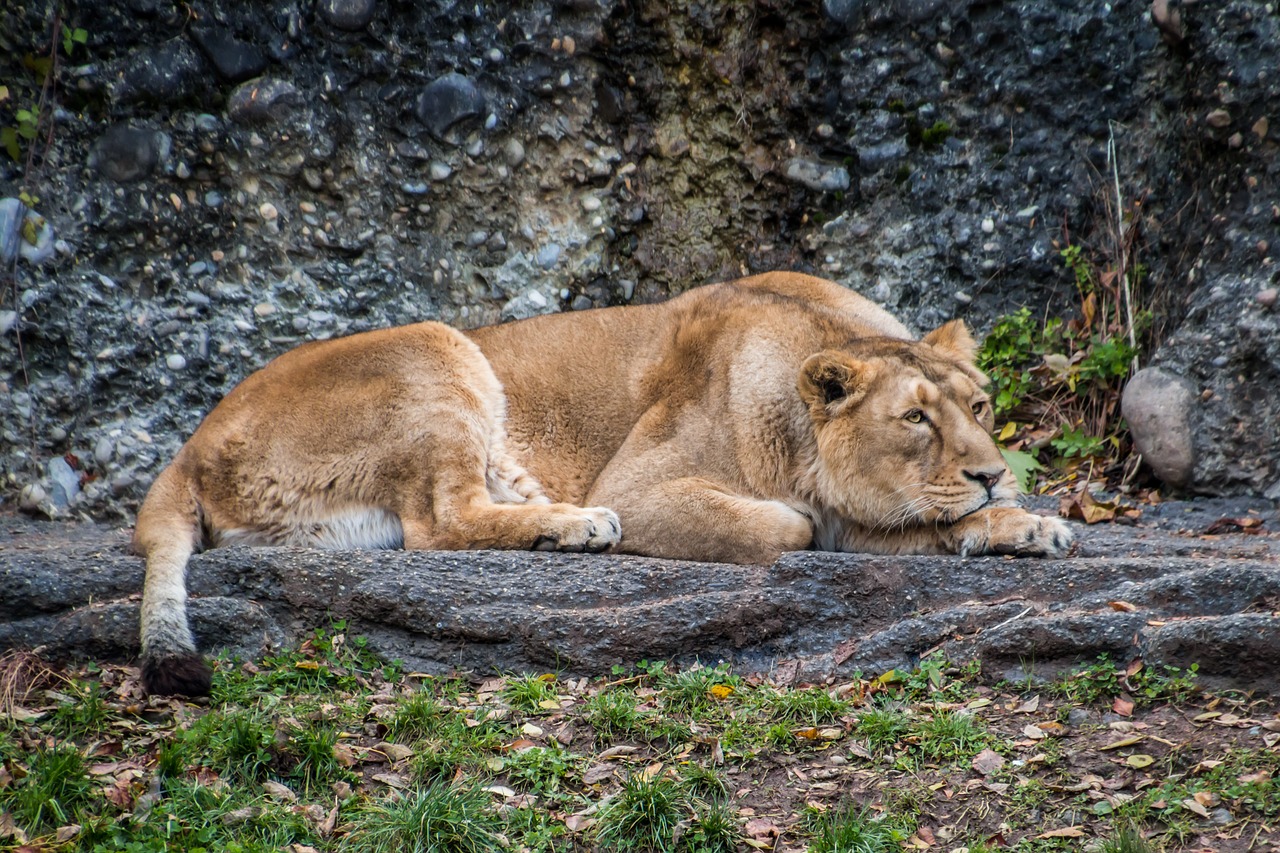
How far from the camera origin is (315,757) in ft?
14.3

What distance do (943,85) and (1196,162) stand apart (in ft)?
5.45

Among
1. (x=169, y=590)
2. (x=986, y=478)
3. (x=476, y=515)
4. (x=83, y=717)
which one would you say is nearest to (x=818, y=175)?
(x=986, y=478)

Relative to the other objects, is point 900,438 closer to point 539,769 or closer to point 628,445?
point 628,445

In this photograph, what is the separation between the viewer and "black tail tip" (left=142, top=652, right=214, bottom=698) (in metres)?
4.51

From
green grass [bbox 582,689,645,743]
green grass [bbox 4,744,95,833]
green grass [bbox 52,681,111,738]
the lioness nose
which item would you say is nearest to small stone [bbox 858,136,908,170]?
the lioness nose

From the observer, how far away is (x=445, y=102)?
791 centimetres

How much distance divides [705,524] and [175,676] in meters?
2.39

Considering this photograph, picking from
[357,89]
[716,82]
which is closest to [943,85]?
[716,82]

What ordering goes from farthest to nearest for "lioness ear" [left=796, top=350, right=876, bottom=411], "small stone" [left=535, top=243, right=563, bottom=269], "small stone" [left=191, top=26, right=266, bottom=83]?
"small stone" [left=535, top=243, right=563, bottom=269]
"small stone" [left=191, top=26, right=266, bottom=83]
"lioness ear" [left=796, top=350, right=876, bottom=411]

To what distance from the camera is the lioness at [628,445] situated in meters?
5.61

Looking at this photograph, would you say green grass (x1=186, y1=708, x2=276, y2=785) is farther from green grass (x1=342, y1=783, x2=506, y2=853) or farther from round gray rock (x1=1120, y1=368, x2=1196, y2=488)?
round gray rock (x1=1120, y1=368, x2=1196, y2=488)

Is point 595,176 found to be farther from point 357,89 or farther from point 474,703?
point 474,703

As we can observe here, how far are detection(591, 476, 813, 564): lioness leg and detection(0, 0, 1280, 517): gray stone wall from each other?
8.44 feet

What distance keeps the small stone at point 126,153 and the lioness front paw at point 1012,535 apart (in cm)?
524
